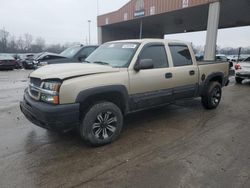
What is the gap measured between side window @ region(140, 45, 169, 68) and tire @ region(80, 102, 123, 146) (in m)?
1.30

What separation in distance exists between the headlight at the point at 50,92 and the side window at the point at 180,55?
2.81 metres

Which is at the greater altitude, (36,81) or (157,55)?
(157,55)

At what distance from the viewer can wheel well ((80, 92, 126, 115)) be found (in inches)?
140

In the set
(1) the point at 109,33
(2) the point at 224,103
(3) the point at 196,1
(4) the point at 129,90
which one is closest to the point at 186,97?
(4) the point at 129,90

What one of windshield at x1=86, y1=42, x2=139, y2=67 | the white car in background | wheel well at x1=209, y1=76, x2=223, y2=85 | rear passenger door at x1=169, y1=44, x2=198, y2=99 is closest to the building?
the white car in background

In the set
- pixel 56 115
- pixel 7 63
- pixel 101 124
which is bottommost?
pixel 101 124

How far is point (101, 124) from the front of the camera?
375cm

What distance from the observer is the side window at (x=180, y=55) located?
4941 mm

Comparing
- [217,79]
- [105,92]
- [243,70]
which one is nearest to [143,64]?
[105,92]

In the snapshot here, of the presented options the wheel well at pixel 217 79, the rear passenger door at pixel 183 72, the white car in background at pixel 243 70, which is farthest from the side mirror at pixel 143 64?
the white car in background at pixel 243 70

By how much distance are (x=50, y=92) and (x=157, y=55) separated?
2423 millimetres

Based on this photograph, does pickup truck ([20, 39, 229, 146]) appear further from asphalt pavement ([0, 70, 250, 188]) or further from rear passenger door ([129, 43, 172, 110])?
asphalt pavement ([0, 70, 250, 188])

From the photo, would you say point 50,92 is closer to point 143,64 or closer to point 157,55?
point 143,64

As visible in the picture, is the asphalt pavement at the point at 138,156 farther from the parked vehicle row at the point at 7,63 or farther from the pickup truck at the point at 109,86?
the parked vehicle row at the point at 7,63
